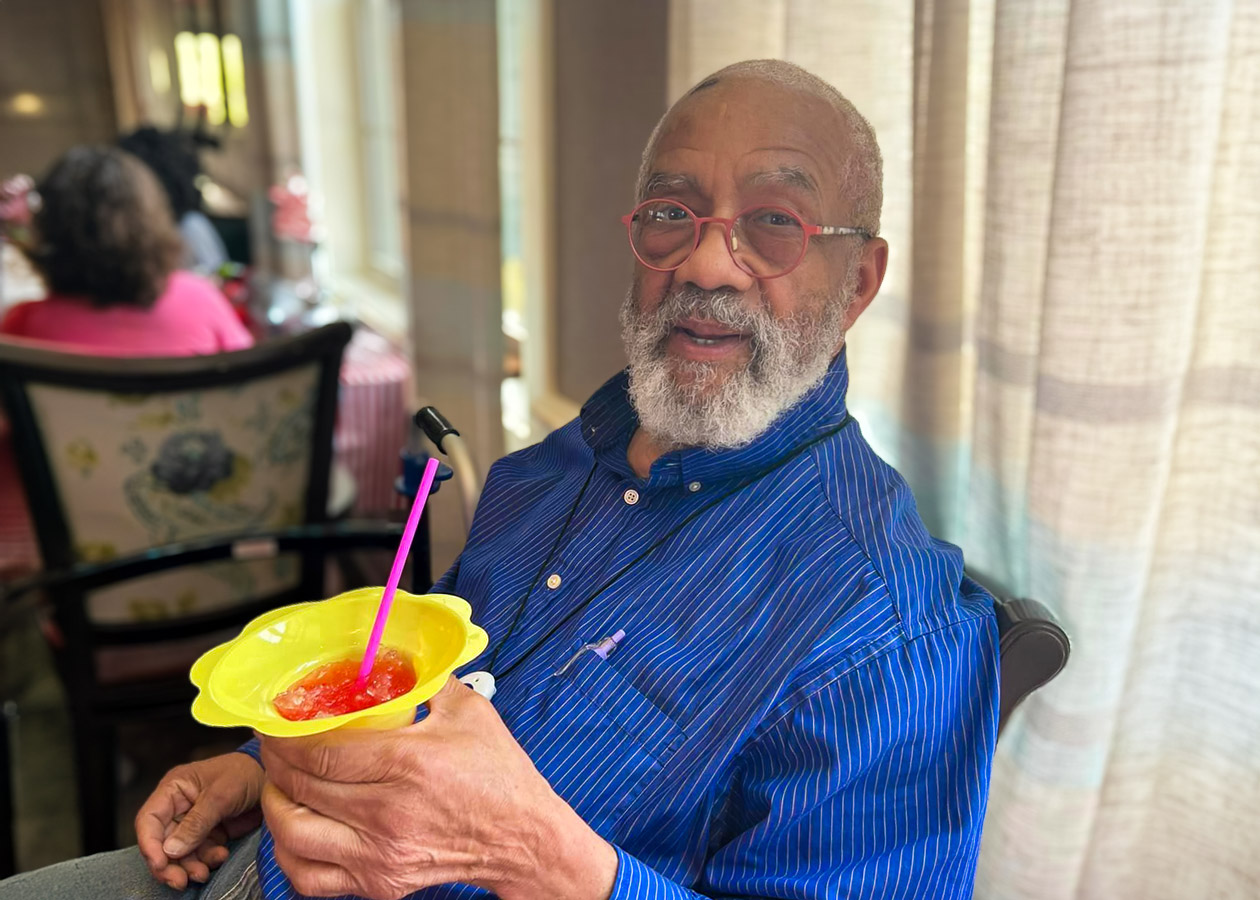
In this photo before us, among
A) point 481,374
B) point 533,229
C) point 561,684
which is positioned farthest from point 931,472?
point 481,374

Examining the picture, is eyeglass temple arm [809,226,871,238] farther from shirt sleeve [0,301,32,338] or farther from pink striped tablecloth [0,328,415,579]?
shirt sleeve [0,301,32,338]

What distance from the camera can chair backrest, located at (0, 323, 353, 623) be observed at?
140 centimetres

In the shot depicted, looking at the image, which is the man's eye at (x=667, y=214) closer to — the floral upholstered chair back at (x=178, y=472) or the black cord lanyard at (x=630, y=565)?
the black cord lanyard at (x=630, y=565)

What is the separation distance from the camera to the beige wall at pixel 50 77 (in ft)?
18.4

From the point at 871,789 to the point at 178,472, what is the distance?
4.04 feet

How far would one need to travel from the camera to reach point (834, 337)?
75 centimetres

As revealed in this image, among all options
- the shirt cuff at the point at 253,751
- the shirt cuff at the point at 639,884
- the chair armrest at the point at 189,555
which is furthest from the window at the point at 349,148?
the shirt cuff at the point at 639,884

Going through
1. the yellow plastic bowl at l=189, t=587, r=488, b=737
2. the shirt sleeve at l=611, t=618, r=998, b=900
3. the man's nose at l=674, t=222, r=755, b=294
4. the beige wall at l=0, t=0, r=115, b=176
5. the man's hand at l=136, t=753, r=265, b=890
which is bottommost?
the man's hand at l=136, t=753, r=265, b=890

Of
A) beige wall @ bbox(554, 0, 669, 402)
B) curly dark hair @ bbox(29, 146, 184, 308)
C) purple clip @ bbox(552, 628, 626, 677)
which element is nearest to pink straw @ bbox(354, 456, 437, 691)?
purple clip @ bbox(552, 628, 626, 677)

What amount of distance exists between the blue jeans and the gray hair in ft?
2.46

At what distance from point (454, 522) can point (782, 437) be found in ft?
1.03

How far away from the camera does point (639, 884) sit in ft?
2.16

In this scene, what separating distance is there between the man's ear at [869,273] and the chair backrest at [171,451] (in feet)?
3.18

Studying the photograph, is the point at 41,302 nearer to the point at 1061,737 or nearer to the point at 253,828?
the point at 253,828
